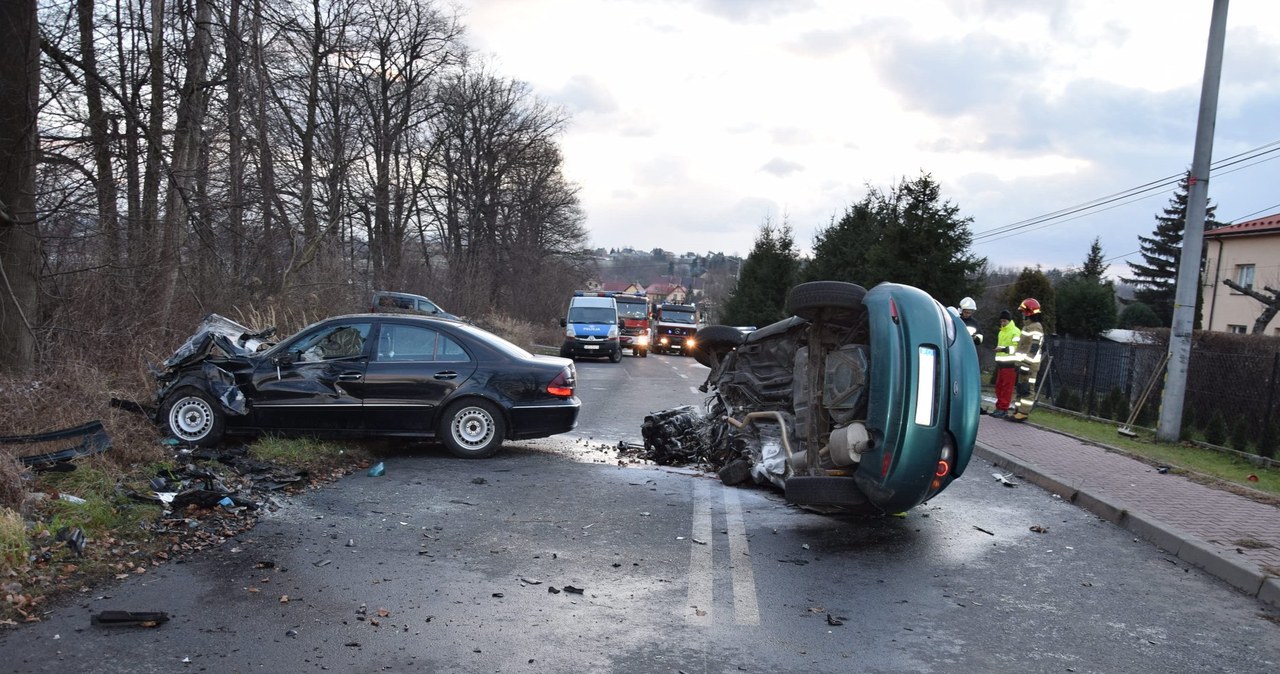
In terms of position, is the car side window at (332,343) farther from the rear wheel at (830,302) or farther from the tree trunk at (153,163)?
the rear wheel at (830,302)

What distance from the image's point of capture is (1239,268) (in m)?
37.2

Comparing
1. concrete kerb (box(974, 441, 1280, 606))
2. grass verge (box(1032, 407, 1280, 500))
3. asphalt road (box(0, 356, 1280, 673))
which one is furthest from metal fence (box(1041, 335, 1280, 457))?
asphalt road (box(0, 356, 1280, 673))

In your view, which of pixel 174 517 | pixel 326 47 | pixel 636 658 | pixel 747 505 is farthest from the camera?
pixel 326 47

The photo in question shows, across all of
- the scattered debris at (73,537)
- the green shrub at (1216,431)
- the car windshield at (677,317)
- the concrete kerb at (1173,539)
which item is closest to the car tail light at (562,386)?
the scattered debris at (73,537)

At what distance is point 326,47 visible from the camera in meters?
28.9

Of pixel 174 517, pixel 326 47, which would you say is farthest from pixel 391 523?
pixel 326 47

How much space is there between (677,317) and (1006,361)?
85.5ft

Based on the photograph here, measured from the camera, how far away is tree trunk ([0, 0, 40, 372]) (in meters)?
9.09

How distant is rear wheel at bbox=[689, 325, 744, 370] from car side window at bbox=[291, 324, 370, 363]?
142 inches

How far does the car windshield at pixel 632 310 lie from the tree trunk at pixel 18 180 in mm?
28127

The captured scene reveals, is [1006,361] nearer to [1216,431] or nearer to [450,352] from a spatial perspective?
[1216,431]

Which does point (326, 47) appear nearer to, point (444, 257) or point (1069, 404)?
point (444, 257)

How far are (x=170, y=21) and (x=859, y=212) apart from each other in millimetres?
23766

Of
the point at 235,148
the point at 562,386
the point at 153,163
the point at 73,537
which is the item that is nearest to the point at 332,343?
the point at 562,386
